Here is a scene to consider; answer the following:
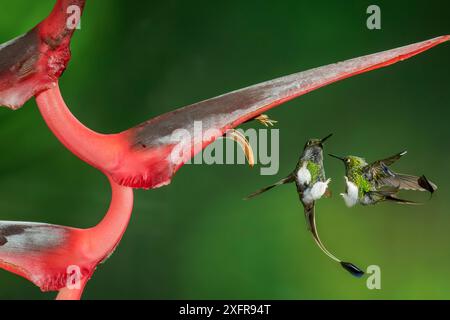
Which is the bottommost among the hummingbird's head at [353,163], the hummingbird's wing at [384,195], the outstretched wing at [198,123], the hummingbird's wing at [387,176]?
the outstretched wing at [198,123]

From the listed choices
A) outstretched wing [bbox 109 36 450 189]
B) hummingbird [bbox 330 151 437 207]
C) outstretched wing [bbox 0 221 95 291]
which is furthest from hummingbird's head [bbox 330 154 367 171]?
outstretched wing [bbox 0 221 95 291]

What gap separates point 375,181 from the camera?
2.22ft

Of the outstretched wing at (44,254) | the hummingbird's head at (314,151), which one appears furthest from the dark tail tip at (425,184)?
the outstretched wing at (44,254)

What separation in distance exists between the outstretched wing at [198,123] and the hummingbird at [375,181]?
237mm

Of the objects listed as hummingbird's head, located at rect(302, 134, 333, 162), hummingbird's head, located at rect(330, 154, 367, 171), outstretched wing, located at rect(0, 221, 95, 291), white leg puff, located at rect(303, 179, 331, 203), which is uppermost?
hummingbird's head, located at rect(302, 134, 333, 162)

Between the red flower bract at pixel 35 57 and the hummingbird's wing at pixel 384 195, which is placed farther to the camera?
the hummingbird's wing at pixel 384 195

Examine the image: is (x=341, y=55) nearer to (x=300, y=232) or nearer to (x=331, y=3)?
(x=331, y=3)

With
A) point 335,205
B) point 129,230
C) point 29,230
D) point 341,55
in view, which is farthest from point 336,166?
point 29,230

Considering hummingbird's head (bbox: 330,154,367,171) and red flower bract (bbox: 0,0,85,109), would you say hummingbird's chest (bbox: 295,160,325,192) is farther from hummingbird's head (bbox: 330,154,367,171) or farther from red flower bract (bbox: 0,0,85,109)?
red flower bract (bbox: 0,0,85,109)

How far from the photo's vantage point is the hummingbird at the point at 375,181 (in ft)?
2.17

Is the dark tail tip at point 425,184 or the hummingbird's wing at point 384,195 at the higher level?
the hummingbird's wing at point 384,195

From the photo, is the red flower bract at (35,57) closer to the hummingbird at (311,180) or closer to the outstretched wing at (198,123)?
the outstretched wing at (198,123)

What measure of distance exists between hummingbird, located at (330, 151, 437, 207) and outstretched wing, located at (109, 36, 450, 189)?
0.24 meters

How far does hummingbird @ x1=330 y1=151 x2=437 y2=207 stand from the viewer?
66 cm
